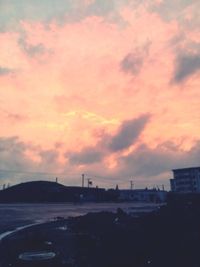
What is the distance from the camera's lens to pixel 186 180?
131625mm

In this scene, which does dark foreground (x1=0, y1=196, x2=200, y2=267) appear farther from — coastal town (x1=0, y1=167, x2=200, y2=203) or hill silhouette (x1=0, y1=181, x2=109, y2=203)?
hill silhouette (x1=0, y1=181, x2=109, y2=203)

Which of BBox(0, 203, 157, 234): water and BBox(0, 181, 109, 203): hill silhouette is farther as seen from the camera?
BBox(0, 181, 109, 203): hill silhouette

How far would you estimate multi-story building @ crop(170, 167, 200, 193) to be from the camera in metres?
126

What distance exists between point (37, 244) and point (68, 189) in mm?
104774

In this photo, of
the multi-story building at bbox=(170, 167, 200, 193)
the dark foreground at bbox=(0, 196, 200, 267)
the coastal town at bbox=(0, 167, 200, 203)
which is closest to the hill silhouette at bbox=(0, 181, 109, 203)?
the coastal town at bbox=(0, 167, 200, 203)

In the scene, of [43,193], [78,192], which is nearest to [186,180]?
[78,192]

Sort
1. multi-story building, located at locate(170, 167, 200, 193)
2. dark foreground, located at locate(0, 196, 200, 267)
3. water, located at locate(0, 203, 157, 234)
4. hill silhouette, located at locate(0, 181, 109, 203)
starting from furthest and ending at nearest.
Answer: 1. multi-story building, located at locate(170, 167, 200, 193)
2. hill silhouette, located at locate(0, 181, 109, 203)
3. water, located at locate(0, 203, 157, 234)
4. dark foreground, located at locate(0, 196, 200, 267)

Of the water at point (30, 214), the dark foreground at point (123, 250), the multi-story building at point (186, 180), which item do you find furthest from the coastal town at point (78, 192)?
the dark foreground at point (123, 250)

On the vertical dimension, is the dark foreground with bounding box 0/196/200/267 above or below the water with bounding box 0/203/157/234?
below

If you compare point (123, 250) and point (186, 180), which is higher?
point (186, 180)

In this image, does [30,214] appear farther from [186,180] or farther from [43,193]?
[186,180]

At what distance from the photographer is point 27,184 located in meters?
111

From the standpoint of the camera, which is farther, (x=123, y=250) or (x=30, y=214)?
(x=30, y=214)

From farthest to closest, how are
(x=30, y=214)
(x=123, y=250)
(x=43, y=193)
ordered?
(x=43, y=193), (x=30, y=214), (x=123, y=250)
